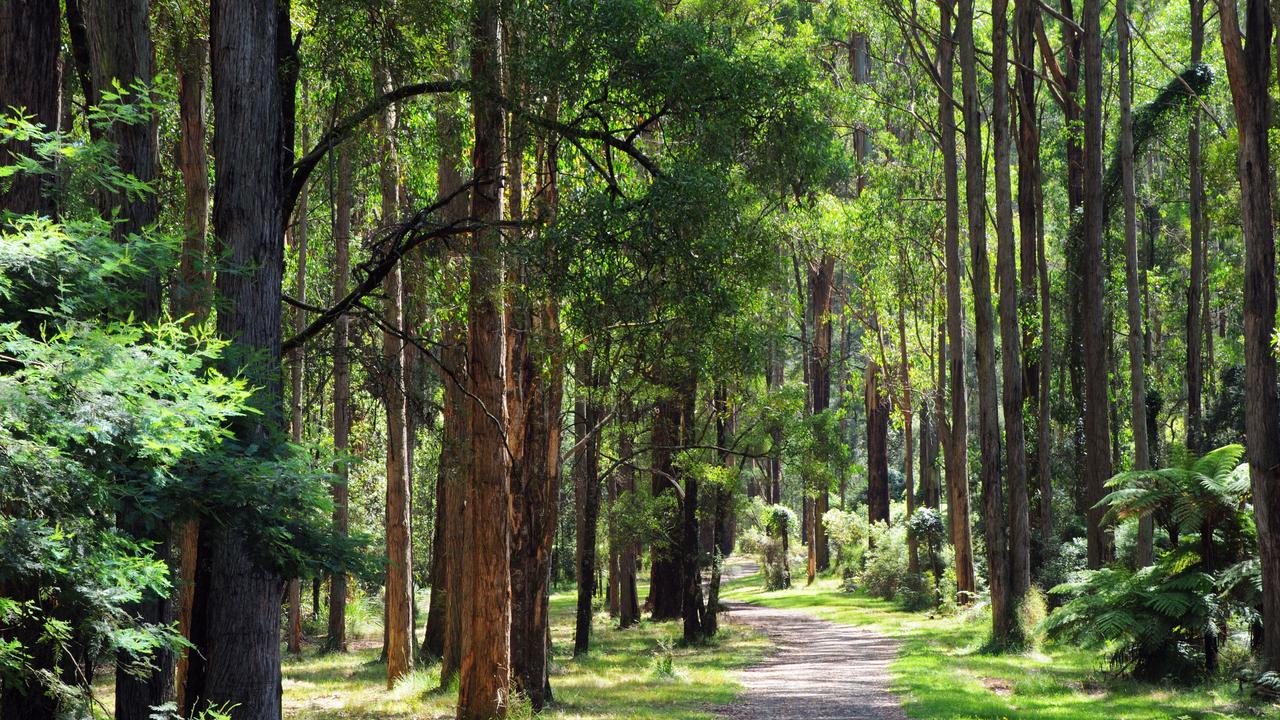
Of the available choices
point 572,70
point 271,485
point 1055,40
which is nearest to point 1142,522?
point 572,70

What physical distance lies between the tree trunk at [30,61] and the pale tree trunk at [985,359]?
51.6ft

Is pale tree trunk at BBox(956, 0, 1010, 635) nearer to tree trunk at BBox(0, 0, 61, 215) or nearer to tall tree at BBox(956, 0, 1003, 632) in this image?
tall tree at BBox(956, 0, 1003, 632)

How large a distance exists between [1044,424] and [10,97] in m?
21.9

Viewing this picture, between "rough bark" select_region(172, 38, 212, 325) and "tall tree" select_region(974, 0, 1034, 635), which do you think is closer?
"rough bark" select_region(172, 38, 212, 325)

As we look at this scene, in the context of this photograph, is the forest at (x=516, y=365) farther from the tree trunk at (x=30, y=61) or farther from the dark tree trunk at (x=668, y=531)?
the dark tree trunk at (x=668, y=531)

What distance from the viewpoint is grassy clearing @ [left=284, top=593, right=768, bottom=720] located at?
14.1 metres

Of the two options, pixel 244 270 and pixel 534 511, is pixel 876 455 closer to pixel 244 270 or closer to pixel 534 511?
pixel 534 511

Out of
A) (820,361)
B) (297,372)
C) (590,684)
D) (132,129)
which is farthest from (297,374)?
(820,361)

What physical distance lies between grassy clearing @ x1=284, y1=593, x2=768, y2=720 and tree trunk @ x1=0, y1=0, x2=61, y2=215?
25.3 ft

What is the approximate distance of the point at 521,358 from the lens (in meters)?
14.7

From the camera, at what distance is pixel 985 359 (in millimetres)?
20844

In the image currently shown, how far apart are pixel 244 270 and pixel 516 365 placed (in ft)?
22.8

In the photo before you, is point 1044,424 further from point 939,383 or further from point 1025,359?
point 939,383

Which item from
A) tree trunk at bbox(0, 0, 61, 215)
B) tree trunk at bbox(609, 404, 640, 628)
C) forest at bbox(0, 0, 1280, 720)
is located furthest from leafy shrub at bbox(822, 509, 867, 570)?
tree trunk at bbox(0, 0, 61, 215)
